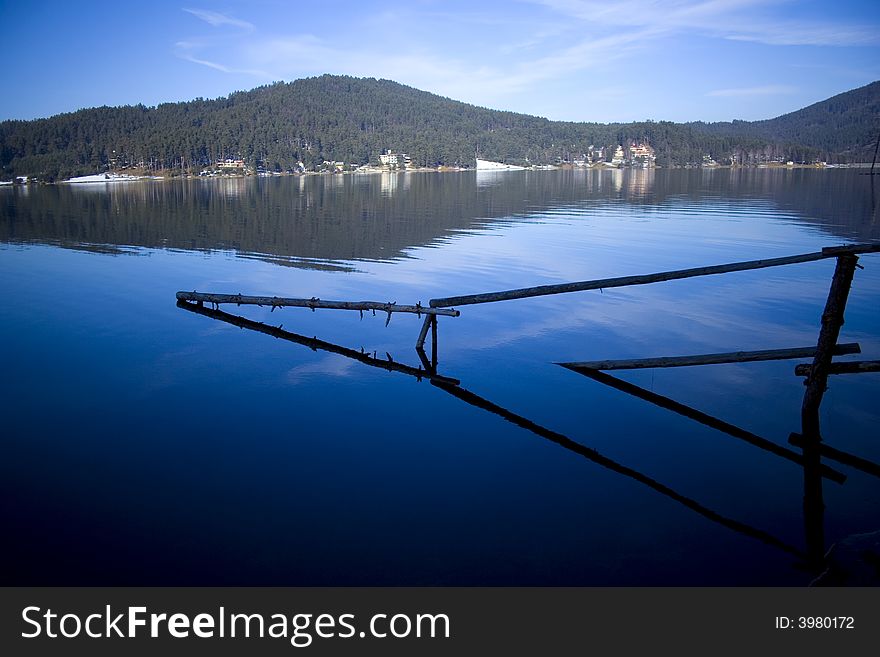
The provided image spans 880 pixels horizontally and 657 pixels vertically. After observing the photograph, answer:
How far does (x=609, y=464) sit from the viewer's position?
10.8 m

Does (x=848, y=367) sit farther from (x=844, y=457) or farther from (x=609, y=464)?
(x=609, y=464)

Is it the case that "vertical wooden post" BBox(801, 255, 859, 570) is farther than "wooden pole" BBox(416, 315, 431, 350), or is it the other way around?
"wooden pole" BBox(416, 315, 431, 350)

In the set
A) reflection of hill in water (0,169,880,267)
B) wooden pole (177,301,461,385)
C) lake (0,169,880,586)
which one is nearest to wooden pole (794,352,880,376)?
lake (0,169,880,586)

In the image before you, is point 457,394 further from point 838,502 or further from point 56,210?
point 56,210

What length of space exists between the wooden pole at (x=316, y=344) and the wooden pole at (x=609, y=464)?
71 centimetres

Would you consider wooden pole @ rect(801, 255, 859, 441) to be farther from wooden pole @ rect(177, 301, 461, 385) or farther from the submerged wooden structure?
wooden pole @ rect(177, 301, 461, 385)

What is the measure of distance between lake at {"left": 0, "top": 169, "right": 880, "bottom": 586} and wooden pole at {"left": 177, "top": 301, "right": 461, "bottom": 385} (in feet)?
0.51

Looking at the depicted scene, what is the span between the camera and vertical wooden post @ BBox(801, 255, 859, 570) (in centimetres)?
913

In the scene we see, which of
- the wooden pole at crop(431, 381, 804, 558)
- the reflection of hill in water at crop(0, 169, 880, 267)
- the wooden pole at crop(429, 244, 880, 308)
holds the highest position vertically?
the reflection of hill in water at crop(0, 169, 880, 267)

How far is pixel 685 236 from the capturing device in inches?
1593

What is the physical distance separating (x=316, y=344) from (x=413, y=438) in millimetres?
7208

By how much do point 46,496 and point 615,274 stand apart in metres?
24.1

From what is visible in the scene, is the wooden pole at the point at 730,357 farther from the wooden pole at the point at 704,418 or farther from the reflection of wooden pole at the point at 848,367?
the wooden pole at the point at 704,418
